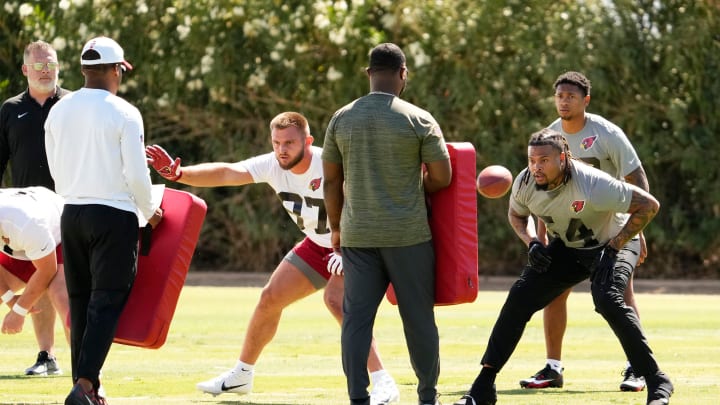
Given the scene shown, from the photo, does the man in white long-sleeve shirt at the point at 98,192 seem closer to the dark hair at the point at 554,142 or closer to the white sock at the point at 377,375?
the white sock at the point at 377,375

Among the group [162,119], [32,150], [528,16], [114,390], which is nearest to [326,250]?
[114,390]

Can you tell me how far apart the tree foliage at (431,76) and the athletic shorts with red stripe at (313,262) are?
37.6 ft

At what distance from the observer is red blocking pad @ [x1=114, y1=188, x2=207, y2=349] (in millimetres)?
8781

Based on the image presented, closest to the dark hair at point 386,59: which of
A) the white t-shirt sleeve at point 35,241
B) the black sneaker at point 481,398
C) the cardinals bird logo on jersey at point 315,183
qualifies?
the cardinals bird logo on jersey at point 315,183

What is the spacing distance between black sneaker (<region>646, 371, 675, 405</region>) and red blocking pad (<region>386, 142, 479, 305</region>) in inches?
48.3

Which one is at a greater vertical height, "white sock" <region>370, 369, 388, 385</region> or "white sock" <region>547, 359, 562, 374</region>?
"white sock" <region>370, 369, 388, 385</region>

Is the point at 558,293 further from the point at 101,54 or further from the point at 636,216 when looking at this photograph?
the point at 101,54

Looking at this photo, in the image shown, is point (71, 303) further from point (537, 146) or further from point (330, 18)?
point (330, 18)

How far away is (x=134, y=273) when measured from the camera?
8625 mm

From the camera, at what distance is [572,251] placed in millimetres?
9328

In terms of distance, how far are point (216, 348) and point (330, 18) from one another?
10.3 metres

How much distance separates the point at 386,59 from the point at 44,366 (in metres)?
4.12

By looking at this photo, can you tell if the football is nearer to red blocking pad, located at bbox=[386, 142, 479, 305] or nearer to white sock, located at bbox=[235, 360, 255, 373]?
red blocking pad, located at bbox=[386, 142, 479, 305]

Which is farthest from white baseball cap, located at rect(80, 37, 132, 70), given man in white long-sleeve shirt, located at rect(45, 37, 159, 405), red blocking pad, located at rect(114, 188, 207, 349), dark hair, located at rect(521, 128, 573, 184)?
dark hair, located at rect(521, 128, 573, 184)
